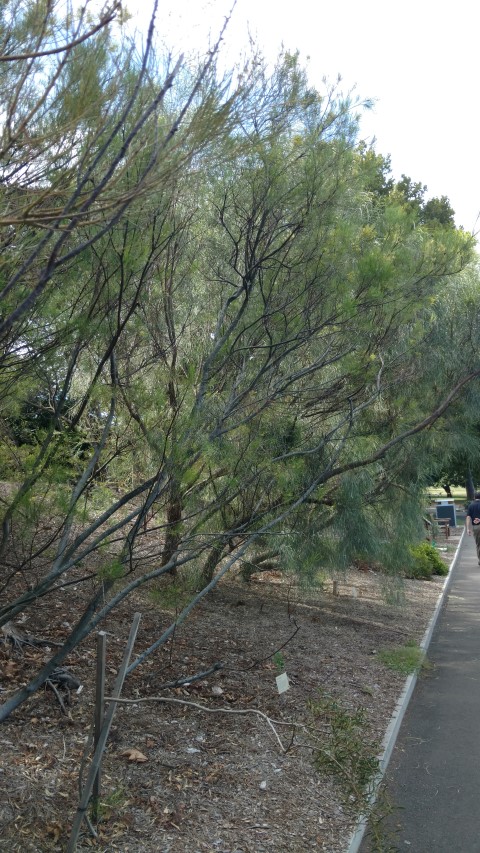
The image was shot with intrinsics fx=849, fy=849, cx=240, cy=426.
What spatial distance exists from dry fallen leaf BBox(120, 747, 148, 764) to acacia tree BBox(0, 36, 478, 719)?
0.86 meters

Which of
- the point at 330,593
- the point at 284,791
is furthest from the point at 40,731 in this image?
the point at 330,593

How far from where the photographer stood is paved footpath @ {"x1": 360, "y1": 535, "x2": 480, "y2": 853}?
17.9ft

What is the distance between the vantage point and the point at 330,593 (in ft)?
45.8

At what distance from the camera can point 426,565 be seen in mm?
17984

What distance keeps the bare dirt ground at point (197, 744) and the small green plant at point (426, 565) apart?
7876 mm

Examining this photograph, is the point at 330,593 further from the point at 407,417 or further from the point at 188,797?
the point at 188,797

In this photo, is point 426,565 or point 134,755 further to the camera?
point 426,565

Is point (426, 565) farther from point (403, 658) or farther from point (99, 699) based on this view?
point (99, 699)

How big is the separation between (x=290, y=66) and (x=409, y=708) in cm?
604

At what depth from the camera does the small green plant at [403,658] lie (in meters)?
9.60

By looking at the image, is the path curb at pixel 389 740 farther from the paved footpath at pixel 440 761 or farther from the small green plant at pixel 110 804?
the small green plant at pixel 110 804

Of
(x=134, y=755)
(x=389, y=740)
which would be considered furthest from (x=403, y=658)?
(x=134, y=755)

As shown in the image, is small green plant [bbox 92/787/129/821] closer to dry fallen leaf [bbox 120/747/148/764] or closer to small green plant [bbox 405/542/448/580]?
dry fallen leaf [bbox 120/747/148/764]

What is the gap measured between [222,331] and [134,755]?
126 inches
